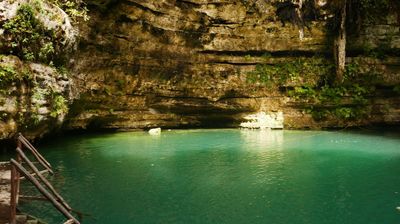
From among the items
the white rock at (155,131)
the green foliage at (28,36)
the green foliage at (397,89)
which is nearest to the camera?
the green foliage at (28,36)

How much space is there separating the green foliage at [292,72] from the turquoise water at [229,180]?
445cm

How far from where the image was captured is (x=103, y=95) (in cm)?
1741

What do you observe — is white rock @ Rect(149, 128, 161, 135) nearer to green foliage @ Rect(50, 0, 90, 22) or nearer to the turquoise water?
the turquoise water

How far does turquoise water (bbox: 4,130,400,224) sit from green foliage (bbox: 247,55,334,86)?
4.45 m

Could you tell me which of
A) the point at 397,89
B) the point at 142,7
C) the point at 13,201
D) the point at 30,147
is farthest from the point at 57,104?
the point at 397,89

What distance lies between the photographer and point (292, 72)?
61.7ft

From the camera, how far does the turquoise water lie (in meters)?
6.63

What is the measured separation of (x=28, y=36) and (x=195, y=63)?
8.67 metres

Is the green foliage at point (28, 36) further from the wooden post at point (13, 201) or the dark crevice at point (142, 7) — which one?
the wooden post at point (13, 201)

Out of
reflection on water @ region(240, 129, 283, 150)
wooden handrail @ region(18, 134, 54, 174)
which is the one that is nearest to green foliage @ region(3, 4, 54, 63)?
wooden handrail @ region(18, 134, 54, 174)

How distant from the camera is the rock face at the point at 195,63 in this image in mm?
17500

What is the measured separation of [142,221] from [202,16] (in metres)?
13.7

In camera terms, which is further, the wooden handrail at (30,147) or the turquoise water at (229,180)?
the wooden handrail at (30,147)

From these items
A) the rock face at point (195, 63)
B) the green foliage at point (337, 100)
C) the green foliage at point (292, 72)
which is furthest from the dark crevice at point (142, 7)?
the green foliage at point (337, 100)
